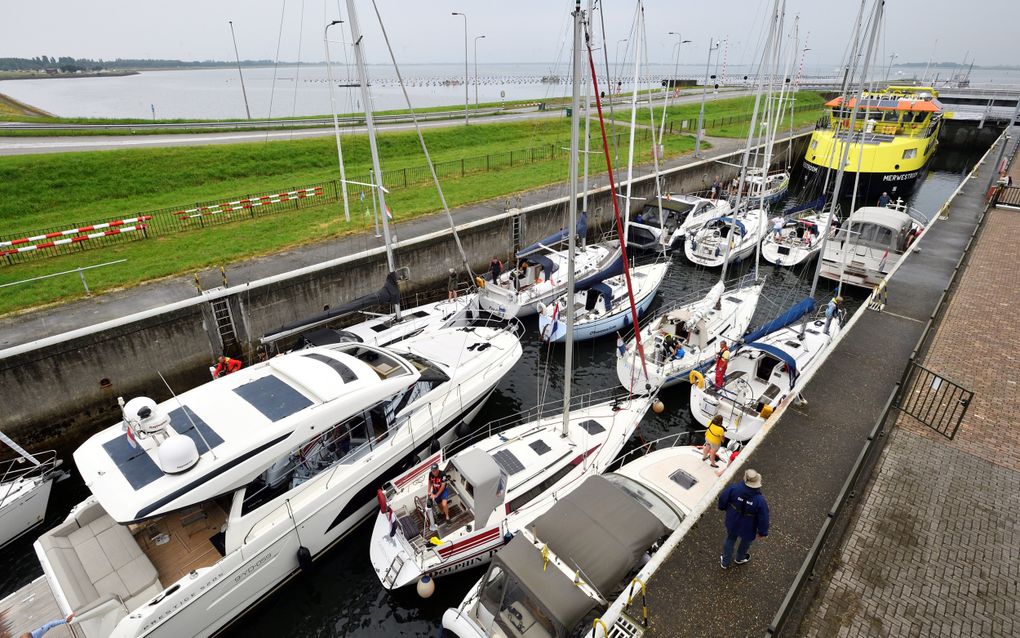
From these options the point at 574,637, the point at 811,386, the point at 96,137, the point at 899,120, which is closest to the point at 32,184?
the point at 96,137

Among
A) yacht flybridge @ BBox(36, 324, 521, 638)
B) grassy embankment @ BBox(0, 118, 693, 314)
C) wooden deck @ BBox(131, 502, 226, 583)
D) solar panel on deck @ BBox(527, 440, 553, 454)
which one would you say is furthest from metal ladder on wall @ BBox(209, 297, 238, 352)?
solar panel on deck @ BBox(527, 440, 553, 454)

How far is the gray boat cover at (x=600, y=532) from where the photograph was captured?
731cm

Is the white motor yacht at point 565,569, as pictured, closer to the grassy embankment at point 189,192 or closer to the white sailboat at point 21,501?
the white sailboat at point 21,501

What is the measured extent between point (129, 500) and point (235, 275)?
10273mm

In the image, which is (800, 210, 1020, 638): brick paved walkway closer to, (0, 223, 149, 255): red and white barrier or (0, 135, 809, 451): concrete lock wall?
(0, 135, 809, 451): concrete lock wall

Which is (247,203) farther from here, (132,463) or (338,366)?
(132,463)

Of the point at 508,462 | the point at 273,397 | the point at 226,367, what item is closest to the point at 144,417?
the point at 273,397

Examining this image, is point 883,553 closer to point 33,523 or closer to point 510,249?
point 33,523

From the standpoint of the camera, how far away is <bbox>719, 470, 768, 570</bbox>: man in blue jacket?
6.60m

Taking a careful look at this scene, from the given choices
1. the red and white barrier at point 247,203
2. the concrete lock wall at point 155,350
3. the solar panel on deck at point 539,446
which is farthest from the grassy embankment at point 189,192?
the solar panel on deck at point 539,446

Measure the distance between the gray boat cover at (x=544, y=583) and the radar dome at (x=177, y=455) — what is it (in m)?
5.52

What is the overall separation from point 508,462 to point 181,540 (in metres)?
6.38

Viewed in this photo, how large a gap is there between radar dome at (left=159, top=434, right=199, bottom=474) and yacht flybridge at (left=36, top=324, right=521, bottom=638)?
2 cm

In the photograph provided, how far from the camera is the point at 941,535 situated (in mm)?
7703
